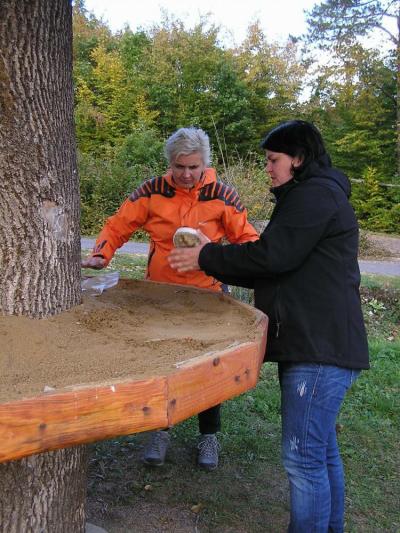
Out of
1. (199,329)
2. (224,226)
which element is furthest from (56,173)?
(224,226)

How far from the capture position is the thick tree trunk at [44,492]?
192 centimetres

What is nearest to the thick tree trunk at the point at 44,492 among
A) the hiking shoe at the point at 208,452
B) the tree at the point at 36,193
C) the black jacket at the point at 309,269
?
the tree at the point at 36,193

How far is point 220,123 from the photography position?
20.3 meters

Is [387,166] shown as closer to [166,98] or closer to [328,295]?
[166,98]

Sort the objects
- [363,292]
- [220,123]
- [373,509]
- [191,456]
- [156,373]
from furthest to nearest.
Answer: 1. [220,123]
2. [363,292]
3. [191,456]
4. [373,509]
5. [156,373]

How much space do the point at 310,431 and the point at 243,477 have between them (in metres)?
1.13

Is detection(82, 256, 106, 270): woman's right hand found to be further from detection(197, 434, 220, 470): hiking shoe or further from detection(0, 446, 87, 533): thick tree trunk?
detection(197, 434, 220, 470): hiking shoe

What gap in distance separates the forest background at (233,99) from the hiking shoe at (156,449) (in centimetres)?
1180

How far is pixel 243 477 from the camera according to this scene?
3061 mm

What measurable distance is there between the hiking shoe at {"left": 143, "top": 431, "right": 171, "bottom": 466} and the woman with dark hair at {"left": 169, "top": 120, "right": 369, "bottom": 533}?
3.55ft

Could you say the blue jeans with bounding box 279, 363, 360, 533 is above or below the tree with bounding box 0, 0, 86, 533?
below

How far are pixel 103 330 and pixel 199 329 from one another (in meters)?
0.32

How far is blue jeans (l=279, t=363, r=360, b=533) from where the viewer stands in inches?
80.7

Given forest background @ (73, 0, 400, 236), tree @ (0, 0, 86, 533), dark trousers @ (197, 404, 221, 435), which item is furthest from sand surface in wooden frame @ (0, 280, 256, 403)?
forest background @ (73, 0, 400, 236)
